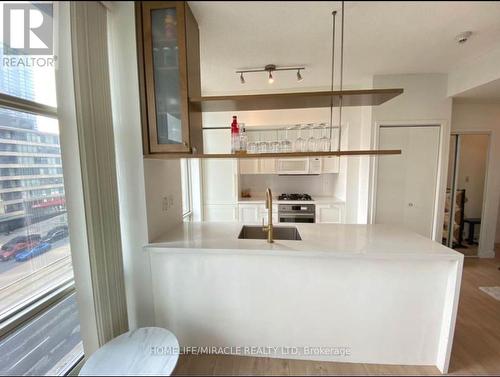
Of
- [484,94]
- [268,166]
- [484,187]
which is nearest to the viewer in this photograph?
[484,94]

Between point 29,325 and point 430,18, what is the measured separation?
11.6ft

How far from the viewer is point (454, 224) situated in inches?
145

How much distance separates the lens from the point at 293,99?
1.64m

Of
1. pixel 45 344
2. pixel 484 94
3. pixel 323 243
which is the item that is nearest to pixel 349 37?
pixel 323 243

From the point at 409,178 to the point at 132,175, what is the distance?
11.5 ft

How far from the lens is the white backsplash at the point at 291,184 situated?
4281 millimetres

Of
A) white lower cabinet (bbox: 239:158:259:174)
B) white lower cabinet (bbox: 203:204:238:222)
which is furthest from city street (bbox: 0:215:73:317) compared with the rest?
white lower cabinet (bbox: 239:158:259:174)

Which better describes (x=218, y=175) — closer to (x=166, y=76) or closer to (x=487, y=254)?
(x=166, y=76)

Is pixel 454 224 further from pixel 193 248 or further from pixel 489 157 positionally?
pixel 193 248

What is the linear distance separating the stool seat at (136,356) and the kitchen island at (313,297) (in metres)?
0.34

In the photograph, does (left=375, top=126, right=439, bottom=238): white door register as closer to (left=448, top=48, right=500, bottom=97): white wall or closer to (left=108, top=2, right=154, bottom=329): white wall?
(left=448, top=48, right=500, bottom=97): white wall

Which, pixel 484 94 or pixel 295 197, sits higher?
pixel 484 94

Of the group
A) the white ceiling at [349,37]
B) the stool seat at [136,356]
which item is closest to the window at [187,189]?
the white ceiling at [349,37]

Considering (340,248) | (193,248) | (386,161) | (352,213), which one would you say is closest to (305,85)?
(386,161)
